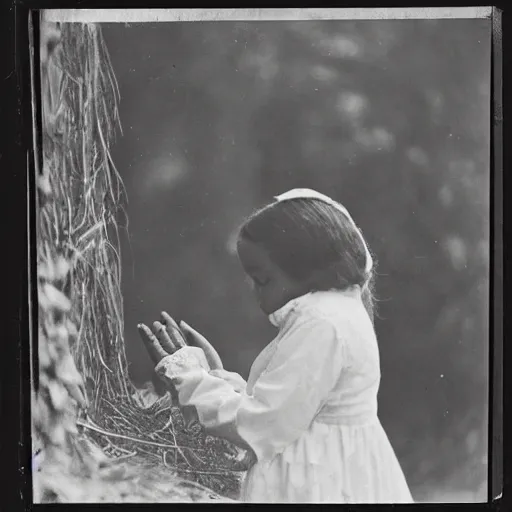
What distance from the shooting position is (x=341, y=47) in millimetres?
2174

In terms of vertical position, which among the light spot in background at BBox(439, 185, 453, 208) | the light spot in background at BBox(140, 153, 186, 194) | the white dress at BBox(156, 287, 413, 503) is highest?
the light spot in background at BBox(140, 153, 186, 194)

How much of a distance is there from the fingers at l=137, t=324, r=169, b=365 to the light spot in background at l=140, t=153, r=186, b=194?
1.22ft

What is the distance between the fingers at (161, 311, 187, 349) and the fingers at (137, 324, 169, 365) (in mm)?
40

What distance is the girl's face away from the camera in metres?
2.08

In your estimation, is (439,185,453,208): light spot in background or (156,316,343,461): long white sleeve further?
(439,185,453,208): light spot in background

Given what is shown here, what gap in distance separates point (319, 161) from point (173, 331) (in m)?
A: 0.60

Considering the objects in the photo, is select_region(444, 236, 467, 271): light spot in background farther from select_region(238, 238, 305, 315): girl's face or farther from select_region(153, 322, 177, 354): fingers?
select_region(153, 322, 177, 354): fingers

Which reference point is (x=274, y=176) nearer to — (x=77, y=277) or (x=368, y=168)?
(x=368, y=168)

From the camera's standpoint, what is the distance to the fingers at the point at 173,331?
2170 mm

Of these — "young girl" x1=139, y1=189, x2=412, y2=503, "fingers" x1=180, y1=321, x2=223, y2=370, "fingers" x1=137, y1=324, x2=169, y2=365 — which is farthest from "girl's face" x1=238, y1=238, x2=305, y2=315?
"fingers" x1=137, y1=324, x2=169, y2=365

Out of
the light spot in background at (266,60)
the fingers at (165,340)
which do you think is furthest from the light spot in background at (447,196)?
the fingers at (165,340)

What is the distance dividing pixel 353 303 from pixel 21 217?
93 centimetres

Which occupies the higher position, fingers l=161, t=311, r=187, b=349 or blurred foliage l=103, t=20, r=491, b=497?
blurred foliage l=103, t=20, r=491, b=497

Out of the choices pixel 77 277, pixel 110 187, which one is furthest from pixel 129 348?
pixel 110 187
